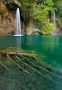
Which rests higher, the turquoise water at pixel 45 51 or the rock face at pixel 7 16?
the rock face at pixel 7 16

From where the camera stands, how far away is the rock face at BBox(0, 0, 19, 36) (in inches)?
1421

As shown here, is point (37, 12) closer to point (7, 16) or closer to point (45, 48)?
point (7, 16)

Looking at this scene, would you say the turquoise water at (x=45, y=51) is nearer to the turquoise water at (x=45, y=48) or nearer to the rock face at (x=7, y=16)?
the turquoise water at (x=45, y=48)

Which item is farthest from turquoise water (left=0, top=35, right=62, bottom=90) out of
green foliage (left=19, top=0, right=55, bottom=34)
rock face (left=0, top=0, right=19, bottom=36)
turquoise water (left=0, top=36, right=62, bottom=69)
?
green foliage (left=19, top=0, right=55, bottom=34)

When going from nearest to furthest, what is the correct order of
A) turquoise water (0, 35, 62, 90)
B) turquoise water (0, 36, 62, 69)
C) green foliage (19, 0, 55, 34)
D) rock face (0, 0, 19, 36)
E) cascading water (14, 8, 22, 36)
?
turquoise water (0, 35, 62, 90)
turquoise water (0, 36, 62, 69)
rock face (0, 0, 19, 36)
cascading water (14, 8, 22, 36)
green foliage (19, 0, 55, 34)

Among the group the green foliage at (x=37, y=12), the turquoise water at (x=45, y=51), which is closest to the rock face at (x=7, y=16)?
the green foliage at (x=37, y=12)

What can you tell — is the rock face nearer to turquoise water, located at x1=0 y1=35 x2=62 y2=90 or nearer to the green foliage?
the green foliage

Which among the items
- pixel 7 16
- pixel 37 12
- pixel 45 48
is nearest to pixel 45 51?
pixel 45 48

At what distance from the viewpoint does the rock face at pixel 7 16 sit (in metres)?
36.1

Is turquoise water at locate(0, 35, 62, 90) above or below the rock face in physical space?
below

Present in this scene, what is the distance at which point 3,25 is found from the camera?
119ft

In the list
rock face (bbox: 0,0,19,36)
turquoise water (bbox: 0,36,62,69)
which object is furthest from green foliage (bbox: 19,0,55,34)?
turquoise water (bbox: 0,36,62,69)

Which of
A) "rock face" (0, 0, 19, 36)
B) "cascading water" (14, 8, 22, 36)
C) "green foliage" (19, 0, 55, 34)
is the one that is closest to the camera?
"rock face" (0, 0, 19, 36)

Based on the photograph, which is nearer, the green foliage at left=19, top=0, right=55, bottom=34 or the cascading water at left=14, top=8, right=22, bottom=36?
the cascading water at left=14, top=8, right=22, bottom=36
